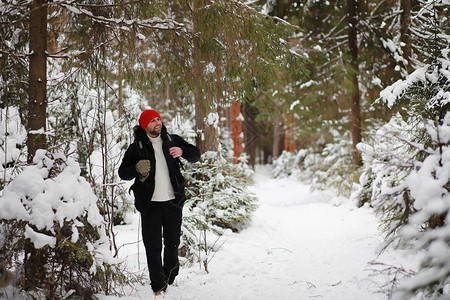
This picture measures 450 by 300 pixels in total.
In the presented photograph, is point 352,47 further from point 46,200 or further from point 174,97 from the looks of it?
point 46,200

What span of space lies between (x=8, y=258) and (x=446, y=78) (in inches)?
177

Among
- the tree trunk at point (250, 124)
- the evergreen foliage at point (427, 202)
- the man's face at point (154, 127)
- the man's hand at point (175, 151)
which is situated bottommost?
the evergreen foliage at point (427, 202)

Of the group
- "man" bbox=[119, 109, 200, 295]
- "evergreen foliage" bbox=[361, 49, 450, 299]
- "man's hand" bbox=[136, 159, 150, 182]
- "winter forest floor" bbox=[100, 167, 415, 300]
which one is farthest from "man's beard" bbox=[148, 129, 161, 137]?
"evergreen foliage" bbox=[361, 49, 450, 299]

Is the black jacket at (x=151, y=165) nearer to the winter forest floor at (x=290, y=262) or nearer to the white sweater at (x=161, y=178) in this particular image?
the white sweater at (x=161, y=178)

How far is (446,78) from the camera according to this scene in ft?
12.0

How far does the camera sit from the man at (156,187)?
3.79 m

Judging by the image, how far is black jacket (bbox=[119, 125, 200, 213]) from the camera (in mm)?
3779

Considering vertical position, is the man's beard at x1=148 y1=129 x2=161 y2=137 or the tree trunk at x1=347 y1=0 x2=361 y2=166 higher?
the tree trunk at x1=347 y1=0 x2=361 y2=166

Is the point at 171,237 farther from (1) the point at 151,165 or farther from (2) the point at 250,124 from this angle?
(2) the point at 250,124

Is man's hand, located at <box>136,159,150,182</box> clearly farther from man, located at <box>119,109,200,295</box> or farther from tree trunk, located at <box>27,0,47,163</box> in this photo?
tree trunk, located at <box>27,0,47,163</box>

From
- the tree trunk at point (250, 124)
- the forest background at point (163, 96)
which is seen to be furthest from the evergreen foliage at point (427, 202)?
the tree trunk at point (250, 124)

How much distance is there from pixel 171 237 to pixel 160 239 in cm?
16

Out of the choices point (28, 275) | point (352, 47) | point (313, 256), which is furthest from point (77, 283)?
point (352, 47)

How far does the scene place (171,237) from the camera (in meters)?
4.00
